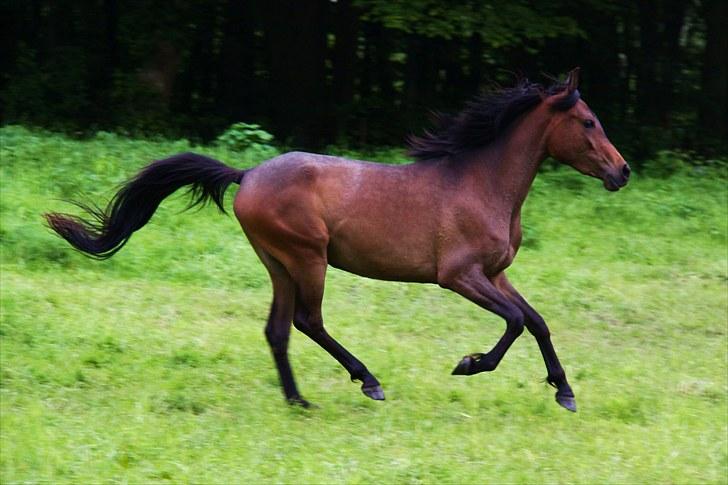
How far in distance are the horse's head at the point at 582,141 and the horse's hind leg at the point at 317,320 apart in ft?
5.54

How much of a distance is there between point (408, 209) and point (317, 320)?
0.88m

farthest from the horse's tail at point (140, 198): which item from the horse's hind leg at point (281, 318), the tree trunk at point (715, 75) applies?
the tree trunk at point (715, 75)

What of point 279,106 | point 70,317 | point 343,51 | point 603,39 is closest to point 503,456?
point 70,317

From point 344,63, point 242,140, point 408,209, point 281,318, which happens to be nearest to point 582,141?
point 408,209

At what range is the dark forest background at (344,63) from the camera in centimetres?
1936

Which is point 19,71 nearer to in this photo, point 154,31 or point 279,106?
point 154,31

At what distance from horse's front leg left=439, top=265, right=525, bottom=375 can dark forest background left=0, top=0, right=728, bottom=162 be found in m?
10.9

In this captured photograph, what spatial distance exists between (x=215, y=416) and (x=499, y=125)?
99.6 inches

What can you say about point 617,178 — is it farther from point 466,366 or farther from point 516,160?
point 466,366

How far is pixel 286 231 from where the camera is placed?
289 inches

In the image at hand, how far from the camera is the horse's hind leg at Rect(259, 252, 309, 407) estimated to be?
24.8 feet

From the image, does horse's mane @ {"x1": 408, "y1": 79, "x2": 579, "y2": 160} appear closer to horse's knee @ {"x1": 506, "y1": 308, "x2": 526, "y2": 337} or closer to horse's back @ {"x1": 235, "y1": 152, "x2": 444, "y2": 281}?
horse's back @ {"x1": 235, "y1": 152, "x2": 444, "y2": 281}

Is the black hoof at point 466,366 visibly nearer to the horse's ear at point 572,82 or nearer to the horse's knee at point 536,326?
the horse's knee at point 536,326

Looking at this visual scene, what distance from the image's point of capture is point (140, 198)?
7797mm
